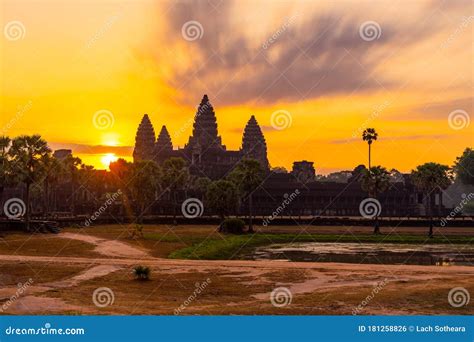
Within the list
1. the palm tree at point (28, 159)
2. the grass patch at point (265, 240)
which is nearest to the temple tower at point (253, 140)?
the grass patch at point (265, 240)

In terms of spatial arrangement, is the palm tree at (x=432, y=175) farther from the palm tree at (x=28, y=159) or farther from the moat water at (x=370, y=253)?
the palm tree at (x=28, y=159)

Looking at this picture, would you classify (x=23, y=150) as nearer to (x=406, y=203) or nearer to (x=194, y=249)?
(x=194, y=249)

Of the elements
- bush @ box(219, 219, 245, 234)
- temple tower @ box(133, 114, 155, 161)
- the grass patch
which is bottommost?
the grass patch

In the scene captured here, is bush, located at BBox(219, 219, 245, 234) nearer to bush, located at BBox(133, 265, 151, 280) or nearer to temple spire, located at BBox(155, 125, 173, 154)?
Answer: bush, located at BBox(133, 265, 151, 280)

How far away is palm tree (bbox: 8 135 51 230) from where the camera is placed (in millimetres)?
61125

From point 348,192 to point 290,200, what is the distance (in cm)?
1151

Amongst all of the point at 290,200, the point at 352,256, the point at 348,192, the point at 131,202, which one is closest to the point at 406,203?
the point at 348,192

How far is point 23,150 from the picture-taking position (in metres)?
62.1

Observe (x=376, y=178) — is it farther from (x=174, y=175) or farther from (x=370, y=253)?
(x=174, y=175)

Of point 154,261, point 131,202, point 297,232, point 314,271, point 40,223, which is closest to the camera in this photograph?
point 314,271

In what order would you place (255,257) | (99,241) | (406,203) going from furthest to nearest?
(406,203) < (99,241) < (255,257)

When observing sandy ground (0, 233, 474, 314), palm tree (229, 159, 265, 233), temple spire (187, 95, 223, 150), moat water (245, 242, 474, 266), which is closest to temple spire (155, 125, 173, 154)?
temple spire (187, 95, 223, 150)

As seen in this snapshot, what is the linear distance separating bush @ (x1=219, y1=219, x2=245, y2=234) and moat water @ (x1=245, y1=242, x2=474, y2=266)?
1005 centimetres

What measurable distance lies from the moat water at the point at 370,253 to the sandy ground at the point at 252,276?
10677 mm
